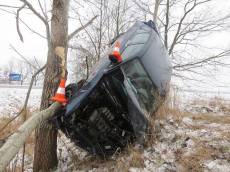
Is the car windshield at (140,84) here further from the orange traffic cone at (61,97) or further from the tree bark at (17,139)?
the tree bark at (17,139)

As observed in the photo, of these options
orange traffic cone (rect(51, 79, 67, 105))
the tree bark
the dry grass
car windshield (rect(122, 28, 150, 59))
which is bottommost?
the dry grass

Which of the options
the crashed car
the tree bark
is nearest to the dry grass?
the crashed car

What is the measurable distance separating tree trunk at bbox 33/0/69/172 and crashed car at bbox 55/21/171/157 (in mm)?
622

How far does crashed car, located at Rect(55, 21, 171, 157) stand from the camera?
352cm

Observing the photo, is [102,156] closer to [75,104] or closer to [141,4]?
[75,104]

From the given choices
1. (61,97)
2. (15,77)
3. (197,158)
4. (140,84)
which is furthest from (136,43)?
(15,77)

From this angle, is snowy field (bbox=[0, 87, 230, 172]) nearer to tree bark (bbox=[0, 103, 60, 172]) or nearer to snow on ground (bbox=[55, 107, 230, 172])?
snow on ground (bbox=[55, 107, 230, 172])

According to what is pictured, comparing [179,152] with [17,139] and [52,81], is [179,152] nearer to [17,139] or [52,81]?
[17,139]

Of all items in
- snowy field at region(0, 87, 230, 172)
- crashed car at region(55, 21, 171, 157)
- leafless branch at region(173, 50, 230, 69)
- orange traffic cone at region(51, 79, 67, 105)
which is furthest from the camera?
leafless branch at region(173, 50, 230, 69)

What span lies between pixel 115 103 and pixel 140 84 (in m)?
0.58

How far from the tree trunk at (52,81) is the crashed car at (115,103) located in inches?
24.5

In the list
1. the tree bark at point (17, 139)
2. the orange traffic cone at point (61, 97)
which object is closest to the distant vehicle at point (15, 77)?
the orange traffic cone at point (61, 97)

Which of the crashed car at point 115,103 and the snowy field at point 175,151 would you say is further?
the crashed car at point 115,103

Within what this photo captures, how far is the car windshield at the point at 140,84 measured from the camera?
3.74 m
